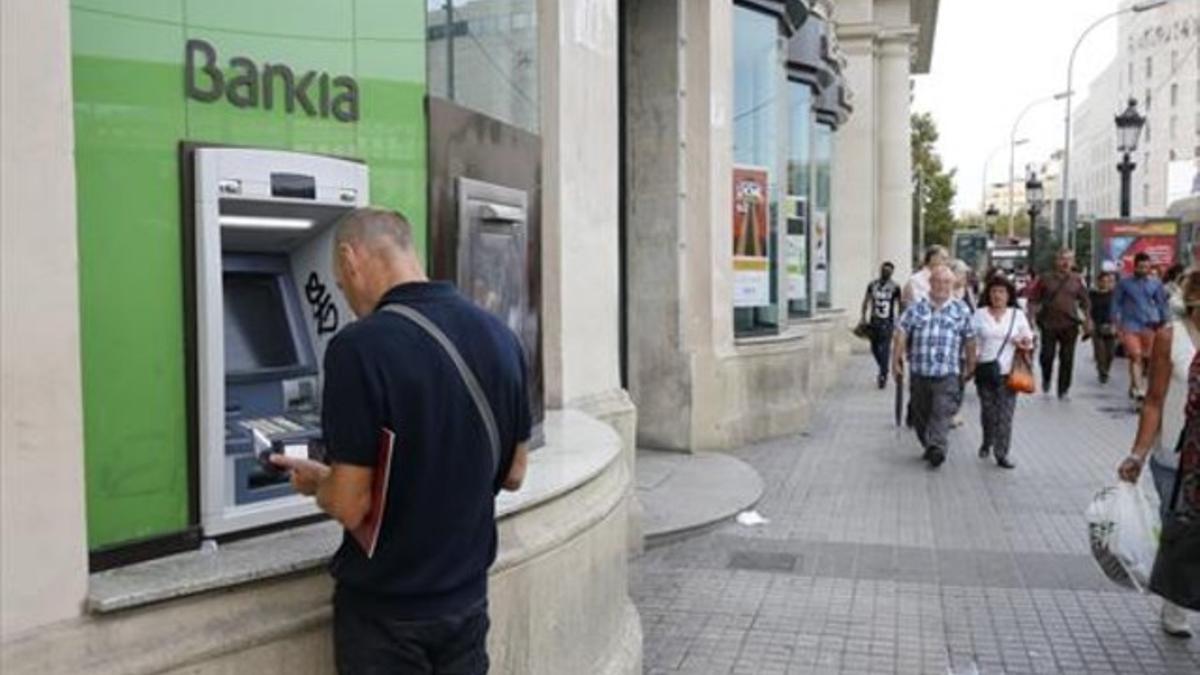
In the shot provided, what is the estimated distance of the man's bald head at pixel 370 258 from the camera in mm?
2824

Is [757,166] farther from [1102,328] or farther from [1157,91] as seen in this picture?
[1157,91]

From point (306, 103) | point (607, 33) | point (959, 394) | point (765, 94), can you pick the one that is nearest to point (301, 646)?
point (306, 103)

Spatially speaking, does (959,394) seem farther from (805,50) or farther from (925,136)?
(925,136)

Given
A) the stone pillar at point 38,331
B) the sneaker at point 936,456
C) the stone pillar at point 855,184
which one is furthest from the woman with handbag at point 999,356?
the stone pillar at point 855,184

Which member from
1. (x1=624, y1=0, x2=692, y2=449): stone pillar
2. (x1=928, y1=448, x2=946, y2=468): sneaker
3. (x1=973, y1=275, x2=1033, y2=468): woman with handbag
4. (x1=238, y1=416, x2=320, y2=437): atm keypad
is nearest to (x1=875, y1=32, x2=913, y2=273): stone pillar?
(x1=973, y1=275, x2=1033, y2=468): woman with handbag

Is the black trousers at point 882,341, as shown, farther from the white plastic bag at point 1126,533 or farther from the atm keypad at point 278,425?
the atm keypad at point 278,425

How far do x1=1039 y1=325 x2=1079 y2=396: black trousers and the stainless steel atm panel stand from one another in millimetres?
11059

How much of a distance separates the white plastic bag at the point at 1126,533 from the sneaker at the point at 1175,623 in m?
0.63

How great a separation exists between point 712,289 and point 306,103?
6736 millimetres

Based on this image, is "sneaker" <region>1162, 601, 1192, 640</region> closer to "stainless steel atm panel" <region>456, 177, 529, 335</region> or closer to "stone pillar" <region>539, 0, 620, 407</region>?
"stone pillar" <region>539, 0, 620, 407</region>

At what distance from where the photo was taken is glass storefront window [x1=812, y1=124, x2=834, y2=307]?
1583cm

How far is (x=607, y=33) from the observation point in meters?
6.96

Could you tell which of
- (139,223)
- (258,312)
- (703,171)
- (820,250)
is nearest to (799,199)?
(820,250)

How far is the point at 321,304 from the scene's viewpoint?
360 centimetres
